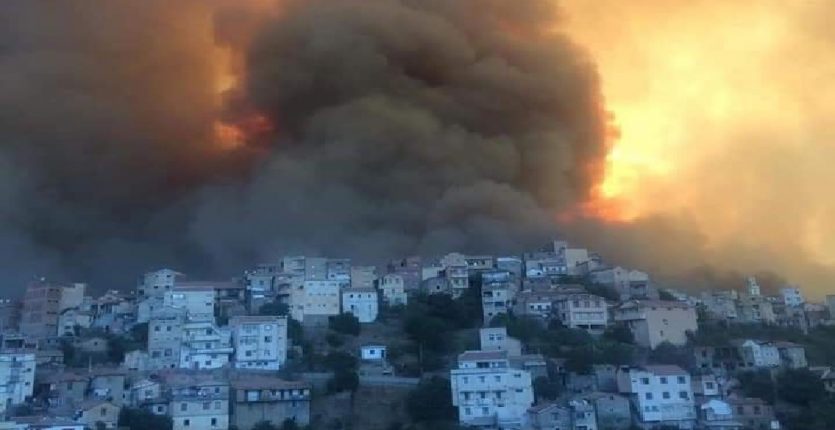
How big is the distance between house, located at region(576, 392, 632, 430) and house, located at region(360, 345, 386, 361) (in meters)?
7.34

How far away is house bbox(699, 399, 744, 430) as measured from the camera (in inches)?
1045

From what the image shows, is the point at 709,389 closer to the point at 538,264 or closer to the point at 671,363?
the point at 671,363

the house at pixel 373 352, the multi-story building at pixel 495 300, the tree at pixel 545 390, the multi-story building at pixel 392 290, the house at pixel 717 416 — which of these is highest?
the multi-story building at pixel 392 290

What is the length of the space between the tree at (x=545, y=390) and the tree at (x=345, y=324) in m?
7.76

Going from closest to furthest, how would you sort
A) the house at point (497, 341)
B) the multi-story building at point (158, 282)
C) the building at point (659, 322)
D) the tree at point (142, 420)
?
the tree at point (142, 420) → the house at point (497, 341) → the building at point (659, 322) → the multi-story building at point (158, 282)

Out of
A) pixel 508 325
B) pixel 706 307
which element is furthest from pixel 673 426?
pixel 706 307

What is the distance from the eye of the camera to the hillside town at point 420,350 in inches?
1046

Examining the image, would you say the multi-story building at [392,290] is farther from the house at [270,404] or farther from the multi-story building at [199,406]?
the multi-story building at [199,406]

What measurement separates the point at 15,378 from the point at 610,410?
17.6 metres

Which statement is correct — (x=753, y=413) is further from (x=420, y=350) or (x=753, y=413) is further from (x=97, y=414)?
(x=97, y=414)

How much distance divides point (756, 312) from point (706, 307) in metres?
2.84

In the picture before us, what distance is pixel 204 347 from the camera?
31188mm

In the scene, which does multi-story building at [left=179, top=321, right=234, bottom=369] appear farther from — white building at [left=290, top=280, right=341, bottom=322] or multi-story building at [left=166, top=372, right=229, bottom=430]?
white building at [left=290, top=280, right=341, bottom=322]

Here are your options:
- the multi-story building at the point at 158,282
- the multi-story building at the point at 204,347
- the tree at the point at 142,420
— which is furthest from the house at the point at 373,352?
the multi-story building at the point at 158,282
